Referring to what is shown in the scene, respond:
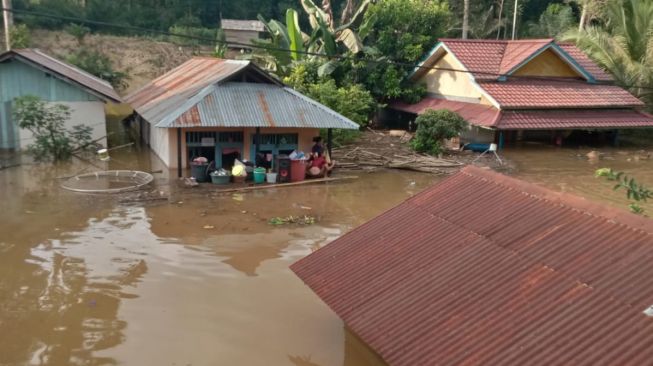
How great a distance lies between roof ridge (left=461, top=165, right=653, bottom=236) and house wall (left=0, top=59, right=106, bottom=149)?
18833mm

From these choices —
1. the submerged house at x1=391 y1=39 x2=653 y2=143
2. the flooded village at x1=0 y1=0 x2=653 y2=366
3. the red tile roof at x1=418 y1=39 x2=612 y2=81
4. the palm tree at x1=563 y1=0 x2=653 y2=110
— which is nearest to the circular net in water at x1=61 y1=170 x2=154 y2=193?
the flooded village at x1=0 y1=0 x2=653 y2=366

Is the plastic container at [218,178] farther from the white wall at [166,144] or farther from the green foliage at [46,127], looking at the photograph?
the green foliage at [46,127]

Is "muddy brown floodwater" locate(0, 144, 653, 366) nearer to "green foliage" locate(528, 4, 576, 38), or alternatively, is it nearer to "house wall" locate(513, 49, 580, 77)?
"house wall" locate(513, 49, 580, 77)

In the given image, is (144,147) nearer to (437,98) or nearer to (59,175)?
(59,175)

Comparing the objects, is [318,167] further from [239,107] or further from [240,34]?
[240,34]

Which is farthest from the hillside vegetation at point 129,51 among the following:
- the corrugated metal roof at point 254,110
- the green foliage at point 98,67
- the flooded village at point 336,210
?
the corrugated metal roof at point 254,110

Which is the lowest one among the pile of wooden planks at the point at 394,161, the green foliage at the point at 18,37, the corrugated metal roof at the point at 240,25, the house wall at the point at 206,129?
the pile of wooden planks at the point at 394,161

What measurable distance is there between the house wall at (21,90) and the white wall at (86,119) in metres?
0.10

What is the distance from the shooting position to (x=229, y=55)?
48.2 metres

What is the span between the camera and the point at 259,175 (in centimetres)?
1809

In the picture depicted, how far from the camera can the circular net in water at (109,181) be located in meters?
16.6

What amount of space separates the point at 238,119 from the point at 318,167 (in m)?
3.11

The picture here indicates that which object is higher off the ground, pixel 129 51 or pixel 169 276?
pixel 129 51

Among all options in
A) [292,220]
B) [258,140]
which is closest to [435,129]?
[258,140]
